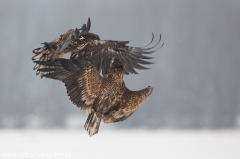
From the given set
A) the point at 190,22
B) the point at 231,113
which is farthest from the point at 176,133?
the point at 190,22

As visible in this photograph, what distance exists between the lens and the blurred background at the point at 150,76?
3.61 meters

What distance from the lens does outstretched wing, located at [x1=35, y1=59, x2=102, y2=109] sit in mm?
1651

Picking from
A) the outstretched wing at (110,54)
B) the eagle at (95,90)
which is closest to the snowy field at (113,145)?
the outstretched wing at (110,54)

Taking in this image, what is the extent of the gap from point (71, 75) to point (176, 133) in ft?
8.84

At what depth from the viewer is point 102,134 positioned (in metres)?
3.78

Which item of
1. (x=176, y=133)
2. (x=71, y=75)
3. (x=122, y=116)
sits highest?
(x=71, y=75)

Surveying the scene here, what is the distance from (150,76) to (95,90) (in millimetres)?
2852

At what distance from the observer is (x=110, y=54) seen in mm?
1845

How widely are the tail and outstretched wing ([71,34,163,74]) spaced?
0.22 meters

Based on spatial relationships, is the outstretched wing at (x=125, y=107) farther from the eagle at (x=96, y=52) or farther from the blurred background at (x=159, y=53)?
the blurred background at (x=159, y=53)

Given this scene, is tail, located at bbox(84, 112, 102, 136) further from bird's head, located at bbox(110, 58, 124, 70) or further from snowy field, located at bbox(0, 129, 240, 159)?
snowy field, located at bbox(0, 129, 240, 159)

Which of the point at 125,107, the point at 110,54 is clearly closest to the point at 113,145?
the point at 110,54

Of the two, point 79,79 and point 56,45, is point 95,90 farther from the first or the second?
point 56,45

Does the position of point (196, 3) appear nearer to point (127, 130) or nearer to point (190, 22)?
point (190, 22)
